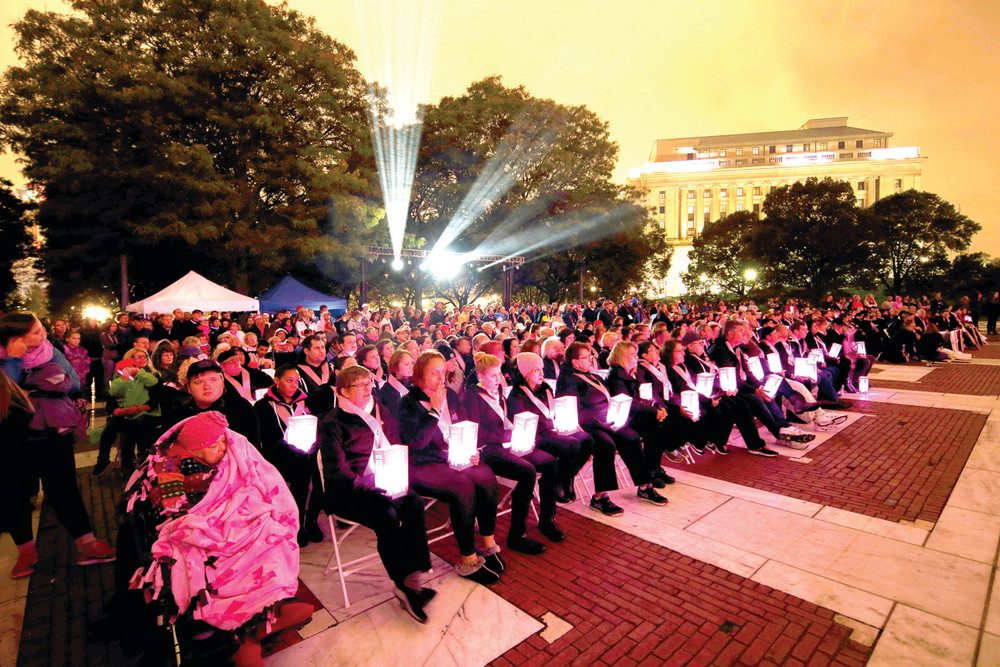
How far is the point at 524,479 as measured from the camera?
4508mm

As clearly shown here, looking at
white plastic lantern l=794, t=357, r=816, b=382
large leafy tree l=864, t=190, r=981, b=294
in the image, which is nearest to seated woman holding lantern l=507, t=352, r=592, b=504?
white plastic lantern l=794, t=357, r=816, b=382

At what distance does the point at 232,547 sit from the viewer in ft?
9.37

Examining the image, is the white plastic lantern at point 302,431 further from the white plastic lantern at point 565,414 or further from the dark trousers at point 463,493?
the white plastic lantern at point 565,414

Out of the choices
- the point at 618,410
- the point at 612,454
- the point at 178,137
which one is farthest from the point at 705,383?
the point at 178,137

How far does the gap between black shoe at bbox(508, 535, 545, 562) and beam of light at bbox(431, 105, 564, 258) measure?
2806 centimetres

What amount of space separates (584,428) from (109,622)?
14.2 feet

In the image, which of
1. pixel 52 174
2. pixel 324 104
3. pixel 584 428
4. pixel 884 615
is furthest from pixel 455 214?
pixel 884 615

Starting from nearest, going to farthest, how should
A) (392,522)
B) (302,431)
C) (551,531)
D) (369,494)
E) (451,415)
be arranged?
1. (392,522)
2. (369,494)
3. (302,431)
4. (551,531)
5. (451,415)

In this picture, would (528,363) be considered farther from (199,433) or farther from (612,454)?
(199,433)

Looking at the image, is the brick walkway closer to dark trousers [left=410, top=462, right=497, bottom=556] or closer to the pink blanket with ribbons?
dark trousers [left=410, top=462, right=497, bottom=556]

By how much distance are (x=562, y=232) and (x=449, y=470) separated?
101 feet

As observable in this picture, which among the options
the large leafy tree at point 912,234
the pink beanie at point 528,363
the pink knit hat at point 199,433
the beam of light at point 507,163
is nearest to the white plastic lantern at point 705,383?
the pink beanie at point 528,363

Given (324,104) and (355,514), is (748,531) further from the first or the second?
(324,104)

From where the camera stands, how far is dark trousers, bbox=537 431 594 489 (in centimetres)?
518
